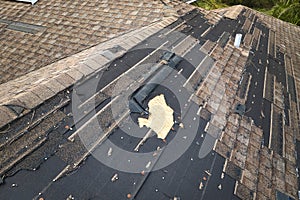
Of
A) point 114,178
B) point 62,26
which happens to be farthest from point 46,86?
point 62,26

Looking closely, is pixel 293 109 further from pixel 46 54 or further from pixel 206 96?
pixel 46 54

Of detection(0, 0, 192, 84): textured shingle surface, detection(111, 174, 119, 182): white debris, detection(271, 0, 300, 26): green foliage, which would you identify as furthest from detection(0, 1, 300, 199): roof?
detection(271, 0, 300, 26): green foliage

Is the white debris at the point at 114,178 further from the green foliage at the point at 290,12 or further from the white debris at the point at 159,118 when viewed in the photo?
the green foliage at the point at 290,12

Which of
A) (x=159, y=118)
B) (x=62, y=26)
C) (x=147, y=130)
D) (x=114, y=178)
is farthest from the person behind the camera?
(x=62, y=26)

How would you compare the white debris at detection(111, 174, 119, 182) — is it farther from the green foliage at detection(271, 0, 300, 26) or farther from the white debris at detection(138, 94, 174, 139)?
the green foliage at detection(271, 0, 300, 26)

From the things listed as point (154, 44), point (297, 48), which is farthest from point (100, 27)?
point (297, 48)

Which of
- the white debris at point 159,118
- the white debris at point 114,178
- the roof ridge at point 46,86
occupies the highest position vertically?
the roof ridge at point 46,86

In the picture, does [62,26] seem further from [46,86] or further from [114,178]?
[114,178]

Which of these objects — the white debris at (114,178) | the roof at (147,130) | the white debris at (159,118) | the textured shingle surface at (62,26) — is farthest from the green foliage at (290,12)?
the white debris at (114,178)
